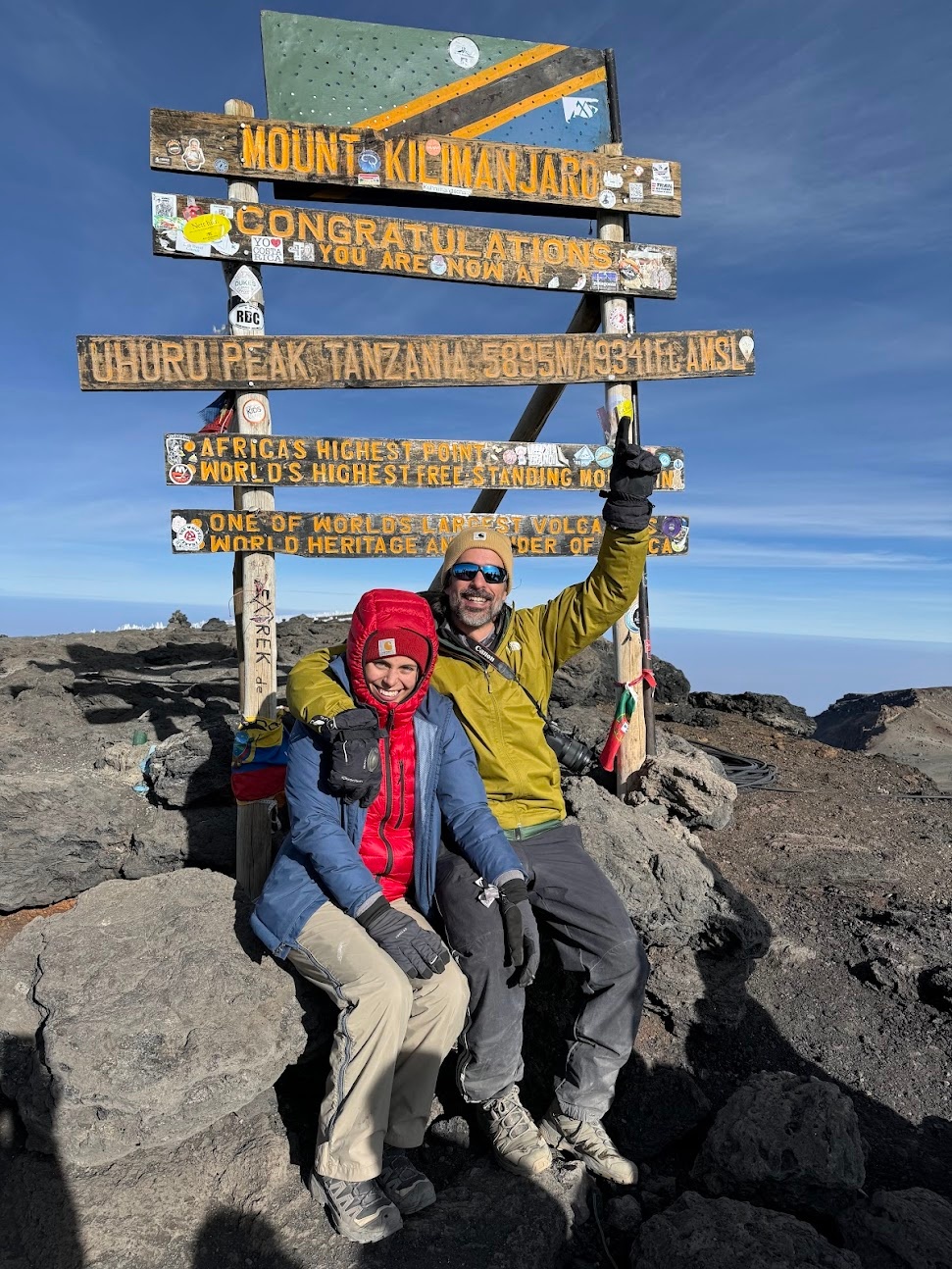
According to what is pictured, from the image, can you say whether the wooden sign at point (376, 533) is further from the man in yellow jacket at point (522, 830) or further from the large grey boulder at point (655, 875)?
the large grey boulder at point (655, 875)

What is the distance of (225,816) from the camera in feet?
18.5

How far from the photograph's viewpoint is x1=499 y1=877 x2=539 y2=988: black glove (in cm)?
364

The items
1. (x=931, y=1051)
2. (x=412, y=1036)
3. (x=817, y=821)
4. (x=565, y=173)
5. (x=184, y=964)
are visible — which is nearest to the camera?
(x=412, y=1036)

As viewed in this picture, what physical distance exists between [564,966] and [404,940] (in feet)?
3.44

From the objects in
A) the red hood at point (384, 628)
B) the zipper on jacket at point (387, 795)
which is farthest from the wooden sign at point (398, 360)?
the zipper on jacket at point (387, 795)

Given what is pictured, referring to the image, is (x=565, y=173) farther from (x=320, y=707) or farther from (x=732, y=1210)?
(x=732, y=1210)

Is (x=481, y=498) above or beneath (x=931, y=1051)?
above

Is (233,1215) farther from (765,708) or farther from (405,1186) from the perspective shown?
(765,708)

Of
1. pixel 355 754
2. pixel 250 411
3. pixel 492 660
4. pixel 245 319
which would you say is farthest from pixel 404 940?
pixel 245 319

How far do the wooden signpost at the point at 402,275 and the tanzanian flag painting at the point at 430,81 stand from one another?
0.05 feet

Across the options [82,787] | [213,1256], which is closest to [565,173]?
[82,787]

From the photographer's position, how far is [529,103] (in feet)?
20.0

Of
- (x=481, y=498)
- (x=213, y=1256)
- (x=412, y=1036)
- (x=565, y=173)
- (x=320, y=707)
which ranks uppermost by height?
(x=565, y=173)

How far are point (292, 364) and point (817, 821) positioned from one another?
6.07 metres
